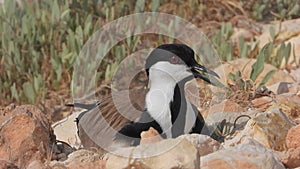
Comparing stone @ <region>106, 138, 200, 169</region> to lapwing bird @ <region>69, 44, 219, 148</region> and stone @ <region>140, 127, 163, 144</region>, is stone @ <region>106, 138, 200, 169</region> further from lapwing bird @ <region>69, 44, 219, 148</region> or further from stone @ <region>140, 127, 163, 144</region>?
lapwing bird @ <region>69, 44, 219, 148</region>

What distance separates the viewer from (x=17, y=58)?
641 cm

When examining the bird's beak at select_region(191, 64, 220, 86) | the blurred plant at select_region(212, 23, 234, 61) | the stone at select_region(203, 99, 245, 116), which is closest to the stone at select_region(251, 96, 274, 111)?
the stone at select_region(203, 99, 245, 116)

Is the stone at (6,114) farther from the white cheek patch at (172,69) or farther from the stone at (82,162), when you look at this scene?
the white cheek patch at (172,69)

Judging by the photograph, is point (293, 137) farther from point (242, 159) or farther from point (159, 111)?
point (159, 111)

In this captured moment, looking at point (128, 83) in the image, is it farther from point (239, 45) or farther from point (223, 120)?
point (223, 120)

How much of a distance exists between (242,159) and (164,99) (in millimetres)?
878

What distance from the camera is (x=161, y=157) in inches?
130

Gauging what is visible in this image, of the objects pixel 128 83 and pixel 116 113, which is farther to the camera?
pixel 128 83

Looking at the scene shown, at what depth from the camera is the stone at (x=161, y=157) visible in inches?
129

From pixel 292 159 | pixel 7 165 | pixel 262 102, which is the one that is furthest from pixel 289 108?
pixel 7 165

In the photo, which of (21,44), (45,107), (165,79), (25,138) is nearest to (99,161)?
(25,138)

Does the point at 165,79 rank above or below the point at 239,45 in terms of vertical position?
above

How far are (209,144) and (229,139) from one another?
19.3 inches

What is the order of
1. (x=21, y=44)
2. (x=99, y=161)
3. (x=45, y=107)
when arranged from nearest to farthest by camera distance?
(x=99, y=161) < (x=45, y=107) < (x=21, y=44)
